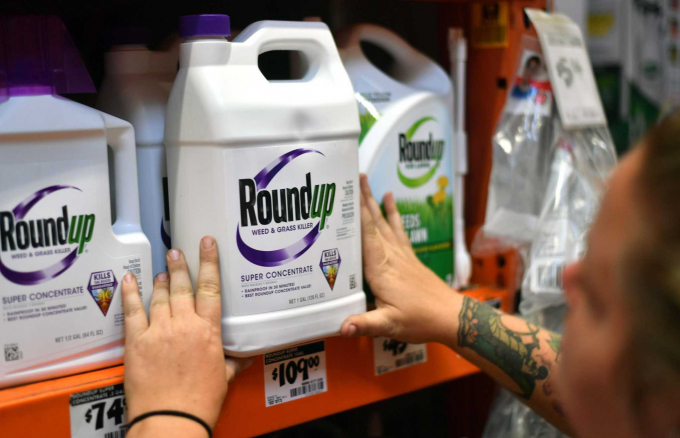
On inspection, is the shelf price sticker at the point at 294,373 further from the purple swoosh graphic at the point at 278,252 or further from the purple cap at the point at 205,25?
the purple cap at the point at 205,25

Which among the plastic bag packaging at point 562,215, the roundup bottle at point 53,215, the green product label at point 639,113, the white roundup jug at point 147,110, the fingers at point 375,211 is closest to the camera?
the roundup bottle at point 53,215

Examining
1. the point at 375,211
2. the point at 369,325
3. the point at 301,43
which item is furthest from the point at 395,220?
the point at 301,43

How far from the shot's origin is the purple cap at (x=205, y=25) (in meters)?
0.72

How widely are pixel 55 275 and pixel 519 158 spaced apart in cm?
73

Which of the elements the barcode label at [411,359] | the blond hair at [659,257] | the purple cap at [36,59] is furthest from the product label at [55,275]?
the blond hair at [659,257]

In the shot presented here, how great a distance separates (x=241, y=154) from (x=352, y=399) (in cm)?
39

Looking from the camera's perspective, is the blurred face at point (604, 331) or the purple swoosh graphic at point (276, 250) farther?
the purple swoosh graphic at point (276, 250)

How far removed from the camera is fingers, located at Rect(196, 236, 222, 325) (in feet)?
2.39

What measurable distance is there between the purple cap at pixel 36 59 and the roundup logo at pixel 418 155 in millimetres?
446

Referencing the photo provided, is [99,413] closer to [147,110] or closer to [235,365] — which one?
[235,365]

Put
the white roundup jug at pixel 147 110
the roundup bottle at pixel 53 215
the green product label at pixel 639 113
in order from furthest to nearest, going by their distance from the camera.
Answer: the green product label at pixel 639 113 → the white roundup jug at pixel 147 110 → the roundup bottle at pixel 53 215

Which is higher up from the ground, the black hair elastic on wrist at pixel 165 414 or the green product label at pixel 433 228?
the green product label at pixel 433 228

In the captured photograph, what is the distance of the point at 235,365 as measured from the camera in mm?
776

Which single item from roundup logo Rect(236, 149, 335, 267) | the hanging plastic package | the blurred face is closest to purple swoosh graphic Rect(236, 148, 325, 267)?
roundup logo Rect(236, 149, 335, 267)
